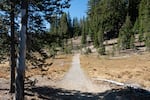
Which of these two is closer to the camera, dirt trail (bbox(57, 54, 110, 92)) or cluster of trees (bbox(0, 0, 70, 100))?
cluster of trees (bbox(0, 0, 70, 100))

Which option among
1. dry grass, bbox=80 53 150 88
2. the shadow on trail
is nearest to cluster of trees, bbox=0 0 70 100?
the shadow on trail

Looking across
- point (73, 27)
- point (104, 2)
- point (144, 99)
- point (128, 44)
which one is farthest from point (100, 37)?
point (144, 99)

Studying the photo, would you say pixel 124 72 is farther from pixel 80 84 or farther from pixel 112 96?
pixel 112 96

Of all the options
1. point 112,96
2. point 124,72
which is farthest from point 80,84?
point 124,72

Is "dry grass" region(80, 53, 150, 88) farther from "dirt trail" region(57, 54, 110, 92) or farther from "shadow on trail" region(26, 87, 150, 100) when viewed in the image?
"shadow on trail" region(26, 87, 150, 100)

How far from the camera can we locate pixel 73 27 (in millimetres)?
168750

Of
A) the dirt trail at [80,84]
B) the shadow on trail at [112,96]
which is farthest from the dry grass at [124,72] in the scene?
the shadow on trail at [112,96]

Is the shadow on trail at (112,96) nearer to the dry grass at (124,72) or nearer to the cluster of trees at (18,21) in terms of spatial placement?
the cluster of trees at (18,21)

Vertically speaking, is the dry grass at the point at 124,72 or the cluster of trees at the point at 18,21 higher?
the cluster of trees at the point at 18,21

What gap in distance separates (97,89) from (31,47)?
6.60 m

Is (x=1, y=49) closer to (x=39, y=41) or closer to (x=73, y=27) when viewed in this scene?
(x=39, y=41)

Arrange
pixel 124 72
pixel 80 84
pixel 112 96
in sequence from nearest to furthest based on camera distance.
→ pixel 112 96
pixel 80 84
pixel 124 72

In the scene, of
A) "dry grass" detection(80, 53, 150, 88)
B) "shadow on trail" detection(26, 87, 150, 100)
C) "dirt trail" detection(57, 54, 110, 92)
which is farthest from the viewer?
"dry grass" detection(80, 53, 150, 88)

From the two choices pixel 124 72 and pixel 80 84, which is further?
pixel 124 72
